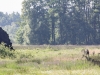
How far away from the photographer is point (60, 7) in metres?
91.0

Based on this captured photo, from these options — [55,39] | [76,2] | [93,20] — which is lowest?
[55,39]

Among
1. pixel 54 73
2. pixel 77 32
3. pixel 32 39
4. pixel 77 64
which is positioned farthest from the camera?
pixel 77 32

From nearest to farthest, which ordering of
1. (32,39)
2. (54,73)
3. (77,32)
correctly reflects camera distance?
(54,73), (32,39), (77,32)

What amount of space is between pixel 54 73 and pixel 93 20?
72.5 metres

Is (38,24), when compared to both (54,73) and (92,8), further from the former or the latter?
(54,73)

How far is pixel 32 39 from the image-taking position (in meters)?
83.2

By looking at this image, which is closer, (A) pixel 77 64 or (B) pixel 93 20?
(A) pixel 77 64

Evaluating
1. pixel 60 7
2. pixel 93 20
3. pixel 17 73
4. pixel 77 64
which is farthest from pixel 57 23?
pixel 17 73

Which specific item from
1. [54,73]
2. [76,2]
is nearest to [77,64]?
[54,73]

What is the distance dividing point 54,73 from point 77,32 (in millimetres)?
69614

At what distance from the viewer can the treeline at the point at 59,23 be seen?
84938mm

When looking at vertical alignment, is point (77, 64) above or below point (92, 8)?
below

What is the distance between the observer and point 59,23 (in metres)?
90.7

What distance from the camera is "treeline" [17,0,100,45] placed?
8494cm
